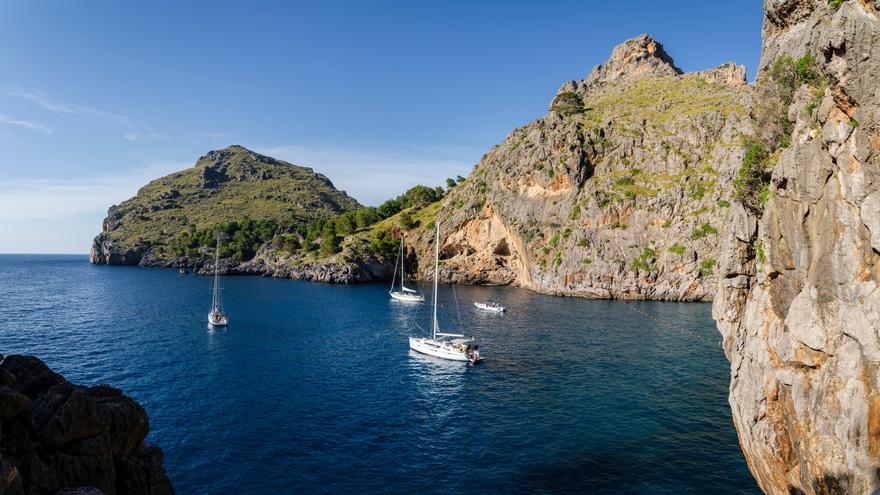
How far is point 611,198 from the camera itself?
123 m

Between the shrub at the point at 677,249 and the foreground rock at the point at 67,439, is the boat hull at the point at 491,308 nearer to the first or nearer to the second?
the shrub at the point at 677,249

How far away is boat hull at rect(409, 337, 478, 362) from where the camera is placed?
2416 inches

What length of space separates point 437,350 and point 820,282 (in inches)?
1894

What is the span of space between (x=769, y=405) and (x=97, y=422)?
3038 cm

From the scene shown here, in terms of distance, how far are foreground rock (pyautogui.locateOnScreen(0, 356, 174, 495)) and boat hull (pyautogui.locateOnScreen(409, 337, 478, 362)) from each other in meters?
42.0

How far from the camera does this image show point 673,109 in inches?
5404

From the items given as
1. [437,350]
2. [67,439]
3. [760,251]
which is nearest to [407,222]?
[437,350]

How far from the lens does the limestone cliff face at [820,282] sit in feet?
57.2

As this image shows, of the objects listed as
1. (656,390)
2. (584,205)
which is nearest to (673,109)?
(584,205)

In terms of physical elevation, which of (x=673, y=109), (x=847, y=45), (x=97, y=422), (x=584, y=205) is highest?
(x=673, y=109)

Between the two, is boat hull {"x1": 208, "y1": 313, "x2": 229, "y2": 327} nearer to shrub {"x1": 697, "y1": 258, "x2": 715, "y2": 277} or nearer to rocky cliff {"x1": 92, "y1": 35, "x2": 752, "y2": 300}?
rocky cliff {"x1": 92, "y1": 35, "x2": 752, "y2": 300}

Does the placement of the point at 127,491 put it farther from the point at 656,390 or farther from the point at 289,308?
the point at 289,308

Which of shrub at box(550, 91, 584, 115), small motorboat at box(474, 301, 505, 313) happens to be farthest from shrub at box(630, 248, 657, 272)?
shrub at box(550, 91, 584, 115)

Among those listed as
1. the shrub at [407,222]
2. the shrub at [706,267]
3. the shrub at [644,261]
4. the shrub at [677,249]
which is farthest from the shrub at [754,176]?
the shrub at [407,222]
